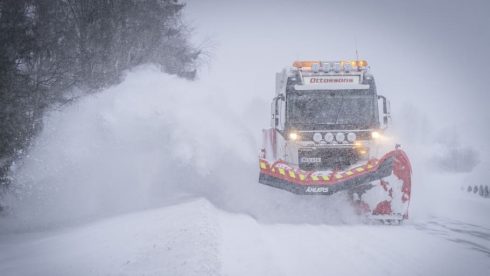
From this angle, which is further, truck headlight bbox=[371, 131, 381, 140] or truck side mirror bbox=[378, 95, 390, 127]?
truck side mirror bbox=[378, 95, 390, 127]

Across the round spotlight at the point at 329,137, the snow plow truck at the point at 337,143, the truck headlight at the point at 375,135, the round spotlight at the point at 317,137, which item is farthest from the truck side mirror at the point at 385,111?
the round spotlight at the point at 317,137

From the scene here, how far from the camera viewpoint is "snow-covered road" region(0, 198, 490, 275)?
442 cm

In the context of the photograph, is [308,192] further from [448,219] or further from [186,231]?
[448,219]

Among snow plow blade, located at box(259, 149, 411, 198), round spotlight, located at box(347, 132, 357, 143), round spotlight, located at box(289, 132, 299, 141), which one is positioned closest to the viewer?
snow plow blade, located at box(259, 149, 411, 198)

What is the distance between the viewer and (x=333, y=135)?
28.7 feet

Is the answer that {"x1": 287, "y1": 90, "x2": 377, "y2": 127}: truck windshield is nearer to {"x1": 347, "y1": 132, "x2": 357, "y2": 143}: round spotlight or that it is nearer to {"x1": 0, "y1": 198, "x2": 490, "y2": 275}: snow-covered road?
{"x1": 347, "y1": 132, "x2": 357, "y2": 143}: round spotlight

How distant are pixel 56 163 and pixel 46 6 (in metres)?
3.66

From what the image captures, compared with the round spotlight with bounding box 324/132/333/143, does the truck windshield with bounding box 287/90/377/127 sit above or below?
above

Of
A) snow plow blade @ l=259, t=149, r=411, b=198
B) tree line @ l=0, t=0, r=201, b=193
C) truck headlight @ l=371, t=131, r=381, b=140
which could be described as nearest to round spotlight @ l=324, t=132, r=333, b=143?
truck headlight @ l=371, t=131, r=381, b=140

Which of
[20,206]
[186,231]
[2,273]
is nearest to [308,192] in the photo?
[186,231]

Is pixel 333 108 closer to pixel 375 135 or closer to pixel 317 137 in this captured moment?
pixel 317 137

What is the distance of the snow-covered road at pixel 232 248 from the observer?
4418 mm

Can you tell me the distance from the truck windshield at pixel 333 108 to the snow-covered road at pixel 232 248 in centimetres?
280

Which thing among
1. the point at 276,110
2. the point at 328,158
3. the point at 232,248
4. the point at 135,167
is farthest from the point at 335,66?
the point at 232,248
